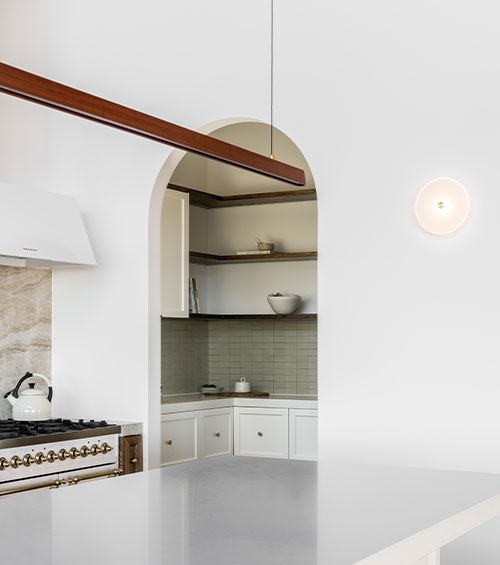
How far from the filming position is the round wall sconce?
3.79 metres

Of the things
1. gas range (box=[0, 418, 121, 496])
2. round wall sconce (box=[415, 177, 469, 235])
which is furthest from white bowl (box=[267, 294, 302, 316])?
round wall sconce (box=[415, 177, 469, 235])

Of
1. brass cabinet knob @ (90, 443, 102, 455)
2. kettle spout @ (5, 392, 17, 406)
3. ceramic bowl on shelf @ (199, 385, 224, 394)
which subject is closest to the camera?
brass cabinet knob @ (90, 443, 102, 455)

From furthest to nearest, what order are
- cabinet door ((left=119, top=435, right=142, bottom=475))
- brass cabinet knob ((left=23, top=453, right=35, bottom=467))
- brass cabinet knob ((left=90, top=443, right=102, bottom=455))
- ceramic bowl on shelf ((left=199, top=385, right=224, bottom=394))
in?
ceramic bowl on shelf ((left=199, top=385, right=224, bottom=394)), cabinet door ((left=119, top=435, right=142, bottom=475)), brass cabinet knob ((left=90, top=443, right=102, bottom=455)), brass cabinet knob ((left=23, top=453, right=35, bottom=467))

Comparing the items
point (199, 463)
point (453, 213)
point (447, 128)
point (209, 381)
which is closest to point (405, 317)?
point (453, 213)

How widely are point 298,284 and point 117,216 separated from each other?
6.61ft

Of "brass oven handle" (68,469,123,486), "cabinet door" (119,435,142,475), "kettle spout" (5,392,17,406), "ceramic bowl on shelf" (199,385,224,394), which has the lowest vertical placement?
"brass oven handle" (68,469,123,486)

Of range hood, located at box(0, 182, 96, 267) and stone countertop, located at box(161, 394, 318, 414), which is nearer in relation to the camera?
range hood, located at box(0, 182, 96, 267)

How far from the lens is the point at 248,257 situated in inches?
249

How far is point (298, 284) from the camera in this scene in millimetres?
6434

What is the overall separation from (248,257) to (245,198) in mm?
460

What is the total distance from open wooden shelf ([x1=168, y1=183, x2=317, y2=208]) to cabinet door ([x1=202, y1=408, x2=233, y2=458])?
5.11 ft

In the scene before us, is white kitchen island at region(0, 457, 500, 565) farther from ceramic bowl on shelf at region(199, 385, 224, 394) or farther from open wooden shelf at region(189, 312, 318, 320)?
ceramic bowl on shelf at region(199, 385, 224, 394)

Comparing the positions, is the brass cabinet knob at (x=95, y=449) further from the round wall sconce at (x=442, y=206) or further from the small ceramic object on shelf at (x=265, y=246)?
the small ceramic object on shelf at (x=265, y=246)

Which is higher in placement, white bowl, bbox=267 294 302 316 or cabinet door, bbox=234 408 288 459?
white bowl, bbox=267 294 302 316
